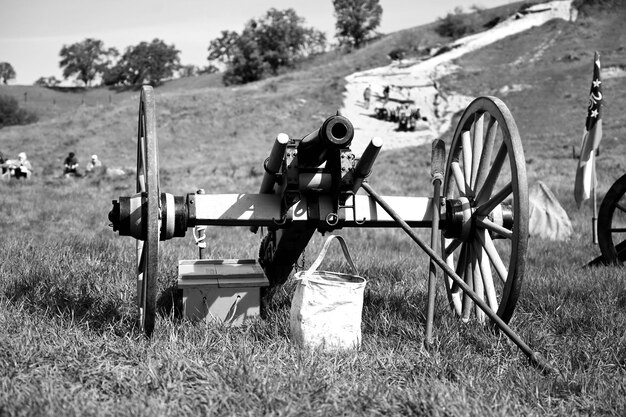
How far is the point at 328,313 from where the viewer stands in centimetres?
356

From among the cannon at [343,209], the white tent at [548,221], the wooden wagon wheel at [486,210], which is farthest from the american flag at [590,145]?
the cannon at [343,209]

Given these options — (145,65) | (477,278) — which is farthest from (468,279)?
(145,65)

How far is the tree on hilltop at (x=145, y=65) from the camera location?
8831 cm

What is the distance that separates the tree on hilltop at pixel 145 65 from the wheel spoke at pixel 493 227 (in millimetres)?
86688

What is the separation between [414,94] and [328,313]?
119 feet

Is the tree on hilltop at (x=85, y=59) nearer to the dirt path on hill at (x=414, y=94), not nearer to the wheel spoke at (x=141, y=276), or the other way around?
the dirt path on hill at (x=414, y=94)

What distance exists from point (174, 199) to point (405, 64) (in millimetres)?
47082

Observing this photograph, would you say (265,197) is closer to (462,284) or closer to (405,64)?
(462,284)

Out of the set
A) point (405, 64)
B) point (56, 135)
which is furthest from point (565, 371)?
point (405, 64)

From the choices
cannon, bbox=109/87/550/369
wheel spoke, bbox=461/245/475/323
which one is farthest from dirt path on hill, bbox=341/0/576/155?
cannon, bbox=109/87/550/369

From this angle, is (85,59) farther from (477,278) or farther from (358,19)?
(477,278)

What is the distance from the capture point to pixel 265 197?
394 centimetres

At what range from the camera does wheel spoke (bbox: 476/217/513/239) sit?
148 inches

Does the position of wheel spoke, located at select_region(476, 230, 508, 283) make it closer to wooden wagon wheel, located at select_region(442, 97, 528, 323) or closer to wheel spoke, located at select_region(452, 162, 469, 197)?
wooden wagon wheel, located at select_region(442, 97, 528, 323)
